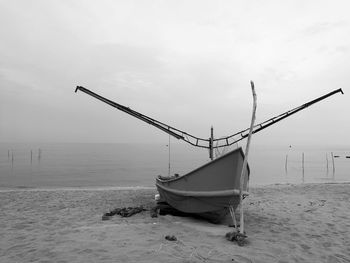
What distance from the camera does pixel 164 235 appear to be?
6477 millimetres

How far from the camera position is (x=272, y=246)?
5961 mm

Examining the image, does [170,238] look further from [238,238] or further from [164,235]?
[238,238]

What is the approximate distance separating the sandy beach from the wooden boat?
450 millimetres

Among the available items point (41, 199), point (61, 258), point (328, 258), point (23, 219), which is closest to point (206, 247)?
point (328, 258)

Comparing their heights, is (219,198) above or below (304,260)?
above

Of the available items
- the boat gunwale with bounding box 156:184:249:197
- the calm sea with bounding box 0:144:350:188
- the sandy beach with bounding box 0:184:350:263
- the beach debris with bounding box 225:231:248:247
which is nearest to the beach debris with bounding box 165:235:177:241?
the sandy beach with bounding box 0:184:350:263

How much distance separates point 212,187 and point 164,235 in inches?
68.0

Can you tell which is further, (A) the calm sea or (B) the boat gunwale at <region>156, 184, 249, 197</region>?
(A) the calm sea

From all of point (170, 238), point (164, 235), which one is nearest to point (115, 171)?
point (164, 235)

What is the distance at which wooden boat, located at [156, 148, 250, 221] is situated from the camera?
7.01 meters

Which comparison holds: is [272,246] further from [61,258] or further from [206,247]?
[61,258]

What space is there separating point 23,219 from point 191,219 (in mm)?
4829

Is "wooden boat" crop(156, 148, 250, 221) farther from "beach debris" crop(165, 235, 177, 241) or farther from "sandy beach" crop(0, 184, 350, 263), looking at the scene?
"beach debris" crop(165, 235, 177, 241)

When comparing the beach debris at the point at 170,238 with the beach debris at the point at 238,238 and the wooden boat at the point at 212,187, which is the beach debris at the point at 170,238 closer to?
the beach debris at the point at 238,238
